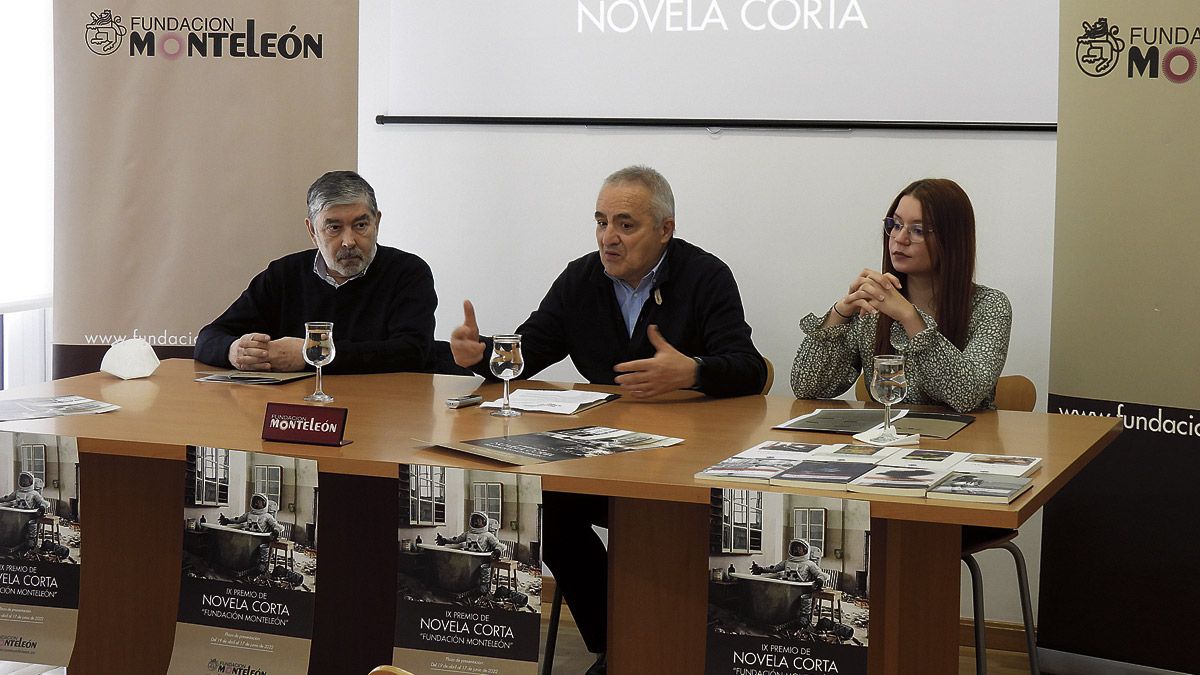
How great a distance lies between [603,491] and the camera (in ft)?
6.40

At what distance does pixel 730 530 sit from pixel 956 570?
0.46m

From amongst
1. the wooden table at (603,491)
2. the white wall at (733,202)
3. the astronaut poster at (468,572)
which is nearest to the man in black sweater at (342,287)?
the wooden table at (603,491)

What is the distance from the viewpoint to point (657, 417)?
2580 millimetres

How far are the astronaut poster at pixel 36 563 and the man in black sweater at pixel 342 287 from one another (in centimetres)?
98

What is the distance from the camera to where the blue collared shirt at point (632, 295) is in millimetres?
3365

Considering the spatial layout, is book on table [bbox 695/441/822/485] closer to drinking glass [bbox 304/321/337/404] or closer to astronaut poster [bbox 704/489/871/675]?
astronaut poster [bbox 704/489/871/675]

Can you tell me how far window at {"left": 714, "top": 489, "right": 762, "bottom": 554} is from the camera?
1.91 meters

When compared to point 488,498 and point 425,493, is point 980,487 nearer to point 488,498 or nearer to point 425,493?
point 488,498

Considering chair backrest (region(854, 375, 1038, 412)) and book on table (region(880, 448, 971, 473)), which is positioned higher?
chair backrest (region(854, 375, 1038, 412))

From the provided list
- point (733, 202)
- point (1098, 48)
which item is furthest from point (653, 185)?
point (1098, 48)

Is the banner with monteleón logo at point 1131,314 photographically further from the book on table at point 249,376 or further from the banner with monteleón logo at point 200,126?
the banner with monteleón logo at point 200,126

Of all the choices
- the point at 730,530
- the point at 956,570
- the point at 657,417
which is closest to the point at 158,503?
the point at 657,417

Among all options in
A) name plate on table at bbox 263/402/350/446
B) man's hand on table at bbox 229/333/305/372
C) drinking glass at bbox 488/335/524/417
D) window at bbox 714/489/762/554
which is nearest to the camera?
window at bbox 714/489/762/554

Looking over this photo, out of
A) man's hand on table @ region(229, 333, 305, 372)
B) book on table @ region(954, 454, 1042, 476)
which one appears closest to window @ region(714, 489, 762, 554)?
book on table @ region(954, 454, 1042, 476)
